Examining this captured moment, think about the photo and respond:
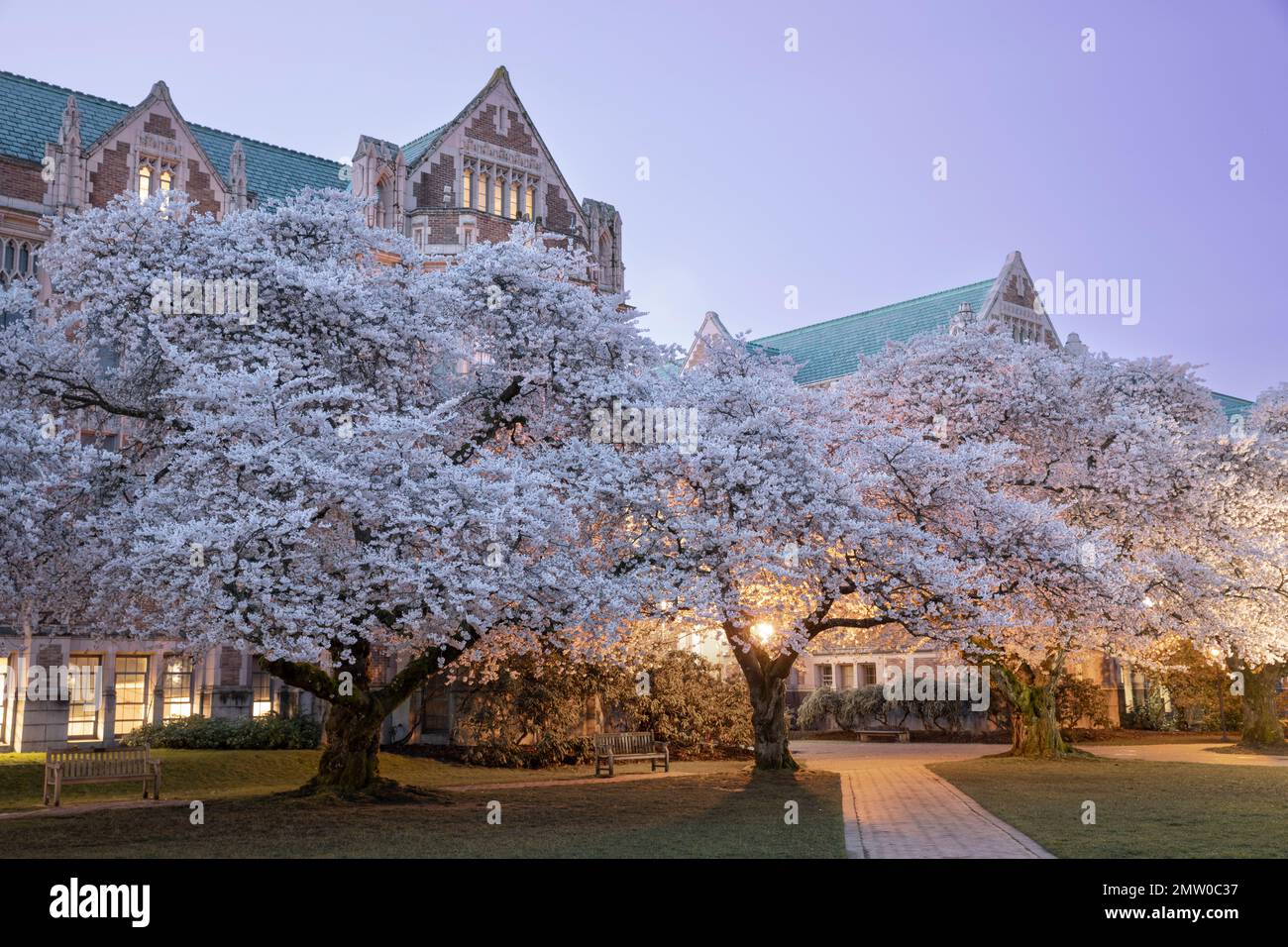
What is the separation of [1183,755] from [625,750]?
1835cm

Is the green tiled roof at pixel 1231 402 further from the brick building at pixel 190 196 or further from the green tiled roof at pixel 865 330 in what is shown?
the brick building at pixel 190 196

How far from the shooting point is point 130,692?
34500 millimetres

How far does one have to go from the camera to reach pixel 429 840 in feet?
55.0

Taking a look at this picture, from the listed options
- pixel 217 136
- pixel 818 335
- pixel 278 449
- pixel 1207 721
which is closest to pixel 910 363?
pixel 278 449

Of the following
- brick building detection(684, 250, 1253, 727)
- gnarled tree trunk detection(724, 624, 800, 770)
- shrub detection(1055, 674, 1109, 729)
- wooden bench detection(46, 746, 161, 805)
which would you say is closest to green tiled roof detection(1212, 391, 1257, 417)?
brick building detection(684, 250, 1253, 727)

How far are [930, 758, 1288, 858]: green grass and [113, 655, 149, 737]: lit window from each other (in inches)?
877

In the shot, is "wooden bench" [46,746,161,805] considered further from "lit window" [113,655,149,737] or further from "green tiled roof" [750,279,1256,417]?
"green tiled roof" [750,279,1256,417]

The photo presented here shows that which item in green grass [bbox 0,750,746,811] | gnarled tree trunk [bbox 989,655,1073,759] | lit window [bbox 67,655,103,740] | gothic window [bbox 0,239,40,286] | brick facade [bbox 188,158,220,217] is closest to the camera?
green grass [bbox 0,750,746,811]

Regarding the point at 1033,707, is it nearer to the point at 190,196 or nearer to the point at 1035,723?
the point at 1035,723

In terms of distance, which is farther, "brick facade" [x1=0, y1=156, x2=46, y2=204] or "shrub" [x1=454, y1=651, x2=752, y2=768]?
"brick facade" [x1=0, y1=156, x2=46, y2=204]

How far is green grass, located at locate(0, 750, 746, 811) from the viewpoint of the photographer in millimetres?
23984

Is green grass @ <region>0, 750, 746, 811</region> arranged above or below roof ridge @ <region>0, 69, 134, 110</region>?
below

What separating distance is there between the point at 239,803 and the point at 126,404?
25.5 feet

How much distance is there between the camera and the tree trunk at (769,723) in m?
29.5
